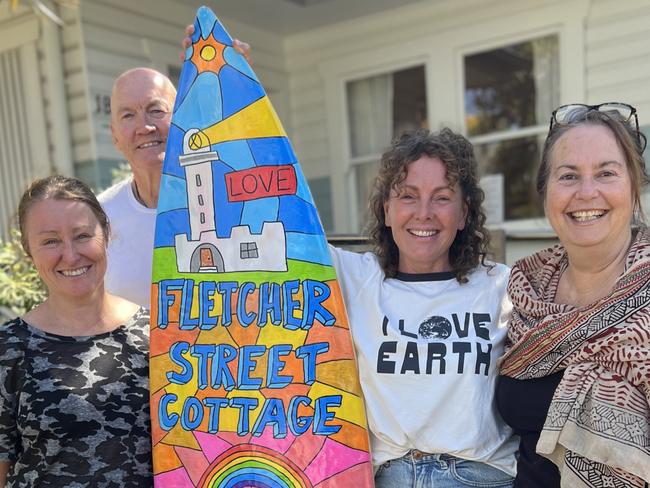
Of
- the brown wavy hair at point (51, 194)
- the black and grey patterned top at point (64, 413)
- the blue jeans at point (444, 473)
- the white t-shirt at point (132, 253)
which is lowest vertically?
the blue jeans at point (444, 473)

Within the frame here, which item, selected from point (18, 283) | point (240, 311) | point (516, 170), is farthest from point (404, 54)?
point (240, 311)

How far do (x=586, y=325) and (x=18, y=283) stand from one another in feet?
8.11

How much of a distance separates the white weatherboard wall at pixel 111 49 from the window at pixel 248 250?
8.69 ft

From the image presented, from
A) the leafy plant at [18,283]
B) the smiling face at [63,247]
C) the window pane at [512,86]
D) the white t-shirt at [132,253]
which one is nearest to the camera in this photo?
the smiling face at [63,247]

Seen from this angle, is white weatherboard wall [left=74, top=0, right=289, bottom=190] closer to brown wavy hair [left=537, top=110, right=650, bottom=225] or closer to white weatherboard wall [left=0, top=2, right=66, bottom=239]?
white weatherboard wall [left=0, top=2, right=66, bottom=239]

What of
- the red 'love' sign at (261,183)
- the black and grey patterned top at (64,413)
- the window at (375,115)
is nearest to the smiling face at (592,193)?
the red 'love' sign at (261,183)

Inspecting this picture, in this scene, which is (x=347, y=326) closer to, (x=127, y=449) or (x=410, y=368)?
(x=410, y=368)

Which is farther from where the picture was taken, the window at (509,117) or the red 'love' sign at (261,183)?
the window at (509,117)

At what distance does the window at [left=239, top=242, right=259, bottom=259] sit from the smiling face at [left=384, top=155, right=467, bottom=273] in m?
0.42

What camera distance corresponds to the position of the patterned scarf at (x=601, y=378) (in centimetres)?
121

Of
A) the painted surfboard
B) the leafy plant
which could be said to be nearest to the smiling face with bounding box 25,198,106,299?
the painted surfboard

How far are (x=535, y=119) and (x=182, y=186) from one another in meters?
3.39

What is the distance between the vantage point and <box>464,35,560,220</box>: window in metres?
4.47

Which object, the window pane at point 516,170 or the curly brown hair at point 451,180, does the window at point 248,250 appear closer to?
the curly brown hair at point 451,180
